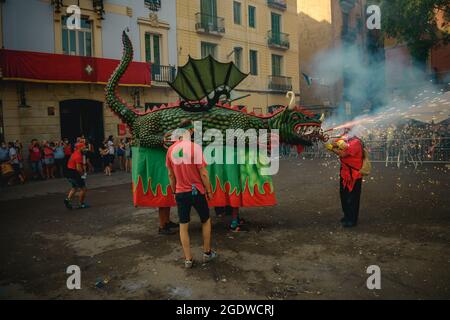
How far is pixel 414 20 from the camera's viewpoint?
16.3 meters

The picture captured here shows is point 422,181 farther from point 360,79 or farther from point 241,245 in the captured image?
point 360,79

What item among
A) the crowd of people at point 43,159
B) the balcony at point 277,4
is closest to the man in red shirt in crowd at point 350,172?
the crowd of people at point 43,159

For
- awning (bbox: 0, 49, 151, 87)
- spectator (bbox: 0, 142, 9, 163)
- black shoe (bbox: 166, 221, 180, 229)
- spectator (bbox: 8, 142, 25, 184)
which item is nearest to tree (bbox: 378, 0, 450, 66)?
awning (bbox: 0, 49, 151, 87)

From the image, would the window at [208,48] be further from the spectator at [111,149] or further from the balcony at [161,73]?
the spectator at [111,149]

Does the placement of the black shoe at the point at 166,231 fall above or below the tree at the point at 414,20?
below

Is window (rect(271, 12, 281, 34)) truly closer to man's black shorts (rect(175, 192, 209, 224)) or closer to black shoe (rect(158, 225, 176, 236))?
black shoe (rect(158, 225, 176, 236))

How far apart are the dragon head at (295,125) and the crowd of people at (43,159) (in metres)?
8.32

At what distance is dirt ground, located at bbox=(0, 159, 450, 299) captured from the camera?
3955 mm

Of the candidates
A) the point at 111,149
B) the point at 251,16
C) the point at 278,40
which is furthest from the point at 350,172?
the point at 278,40

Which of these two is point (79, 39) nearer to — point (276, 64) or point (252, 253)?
point (276, 64)

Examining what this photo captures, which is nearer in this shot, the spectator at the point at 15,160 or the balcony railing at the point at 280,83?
the spectator at the point at 15,160

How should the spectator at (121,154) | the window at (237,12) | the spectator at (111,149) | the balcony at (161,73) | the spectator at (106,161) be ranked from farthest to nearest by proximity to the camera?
the window at (237,12) < the balcony at (161,73) < the spectator at (121,154) < the spectator at (111,149) < the spectator at (106,161)

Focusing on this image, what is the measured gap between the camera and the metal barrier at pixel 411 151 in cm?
1420

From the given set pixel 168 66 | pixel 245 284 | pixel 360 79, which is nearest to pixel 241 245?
pixel 245 284
